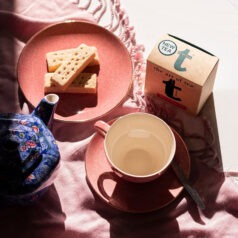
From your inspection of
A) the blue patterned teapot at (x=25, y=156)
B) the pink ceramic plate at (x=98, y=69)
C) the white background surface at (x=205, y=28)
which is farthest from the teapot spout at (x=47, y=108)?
the white background surface at (x=205, y=28)

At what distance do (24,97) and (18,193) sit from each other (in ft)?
0.86

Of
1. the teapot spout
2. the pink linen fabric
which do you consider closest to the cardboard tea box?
the pink linen fabric

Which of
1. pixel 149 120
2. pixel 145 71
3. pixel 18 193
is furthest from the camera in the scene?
pixel 145 71

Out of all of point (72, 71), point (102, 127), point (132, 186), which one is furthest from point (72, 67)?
point (132, 186)

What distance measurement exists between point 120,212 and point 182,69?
27 cm

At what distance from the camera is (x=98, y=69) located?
3.33 feet

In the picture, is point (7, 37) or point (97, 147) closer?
point (97, 147)

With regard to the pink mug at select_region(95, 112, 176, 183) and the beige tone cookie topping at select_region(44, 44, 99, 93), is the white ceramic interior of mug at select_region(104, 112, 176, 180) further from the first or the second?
the beige tone cookie topping at select_region(44, 44, 99, 93)

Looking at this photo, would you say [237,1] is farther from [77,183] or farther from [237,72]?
[77,183]

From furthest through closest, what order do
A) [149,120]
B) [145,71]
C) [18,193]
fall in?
1. [145,71]
2. [149,120]
3. [18,193]

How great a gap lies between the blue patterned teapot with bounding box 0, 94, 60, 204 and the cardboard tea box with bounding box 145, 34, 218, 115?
206mm

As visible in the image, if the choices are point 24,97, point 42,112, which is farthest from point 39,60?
point 42,112

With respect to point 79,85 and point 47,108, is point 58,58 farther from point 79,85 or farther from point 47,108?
point 47,108

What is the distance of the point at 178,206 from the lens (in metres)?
0.87
